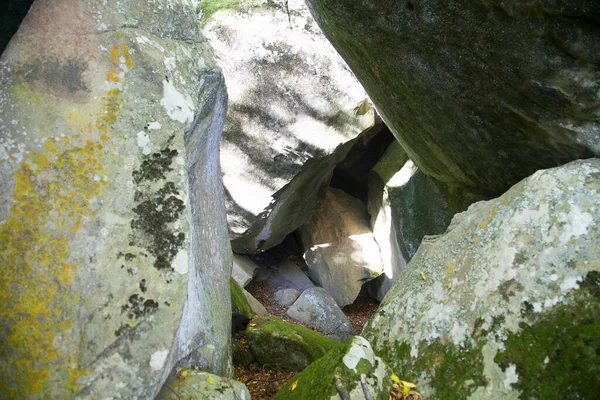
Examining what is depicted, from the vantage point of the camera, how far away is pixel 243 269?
36.0ft

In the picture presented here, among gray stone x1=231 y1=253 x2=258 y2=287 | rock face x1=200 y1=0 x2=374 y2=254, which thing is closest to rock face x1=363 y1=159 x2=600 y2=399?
rock face x1=200 y1=0 x2=374 y2=254

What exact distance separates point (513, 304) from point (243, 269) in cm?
816

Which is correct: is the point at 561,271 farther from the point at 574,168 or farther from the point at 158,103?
the point at 158,103

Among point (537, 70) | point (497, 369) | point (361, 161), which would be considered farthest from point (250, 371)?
point (361, 161)

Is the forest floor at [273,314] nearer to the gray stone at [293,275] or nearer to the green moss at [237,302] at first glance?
the green moss at [237,302]

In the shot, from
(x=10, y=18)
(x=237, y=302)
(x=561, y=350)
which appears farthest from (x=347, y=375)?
(x=237, y=302)

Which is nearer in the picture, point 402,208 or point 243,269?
point 402,208

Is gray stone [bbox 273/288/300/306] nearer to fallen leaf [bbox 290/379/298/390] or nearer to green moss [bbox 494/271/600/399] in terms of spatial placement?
fallen leaf [bbox 290/379/298/390]

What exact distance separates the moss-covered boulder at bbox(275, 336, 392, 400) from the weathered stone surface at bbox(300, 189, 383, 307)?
8.01 meters

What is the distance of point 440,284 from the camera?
3824mm

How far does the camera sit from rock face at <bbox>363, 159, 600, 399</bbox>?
121 inches

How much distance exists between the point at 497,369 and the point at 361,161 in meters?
9.53

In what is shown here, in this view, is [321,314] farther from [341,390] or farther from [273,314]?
[341,390]

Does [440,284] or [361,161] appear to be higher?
[440,284]
